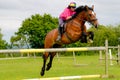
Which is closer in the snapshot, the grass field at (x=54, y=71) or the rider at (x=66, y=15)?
the rider at (x=66, y=15)

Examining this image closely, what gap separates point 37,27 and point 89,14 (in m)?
55.5

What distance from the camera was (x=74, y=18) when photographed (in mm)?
12180

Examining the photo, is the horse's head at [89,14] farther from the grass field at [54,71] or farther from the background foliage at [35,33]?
the background foliage at [35,33]

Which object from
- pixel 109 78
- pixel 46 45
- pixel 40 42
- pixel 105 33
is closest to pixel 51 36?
pixel 46 45

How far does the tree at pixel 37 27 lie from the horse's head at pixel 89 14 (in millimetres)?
50436

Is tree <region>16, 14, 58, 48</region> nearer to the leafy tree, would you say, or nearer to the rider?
the leafy tree

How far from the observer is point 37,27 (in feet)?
219

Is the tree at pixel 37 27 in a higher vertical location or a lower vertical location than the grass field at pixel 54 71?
higher

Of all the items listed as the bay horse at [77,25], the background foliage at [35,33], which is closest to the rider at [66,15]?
the bay horse at [77,25]

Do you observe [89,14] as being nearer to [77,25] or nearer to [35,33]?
[77,25]

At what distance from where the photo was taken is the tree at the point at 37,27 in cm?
6366

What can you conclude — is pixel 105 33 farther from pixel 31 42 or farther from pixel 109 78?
pixel 109 78

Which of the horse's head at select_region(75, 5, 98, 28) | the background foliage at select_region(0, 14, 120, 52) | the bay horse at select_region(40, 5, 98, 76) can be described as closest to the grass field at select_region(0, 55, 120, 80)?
the bay horse at select_region(40, 5, 98, 76)

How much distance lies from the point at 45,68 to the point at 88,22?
299cm
